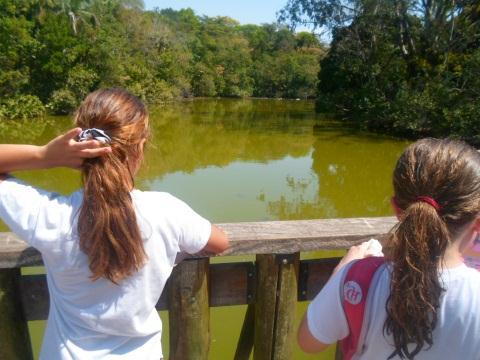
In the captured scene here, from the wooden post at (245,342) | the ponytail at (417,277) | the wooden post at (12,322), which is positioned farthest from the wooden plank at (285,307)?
the wooden post at (12,322)

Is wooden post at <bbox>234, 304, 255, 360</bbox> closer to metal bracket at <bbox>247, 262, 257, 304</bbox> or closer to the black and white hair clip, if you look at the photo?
metal bracket at <bbox>247, 262, 257, 304</bbox>

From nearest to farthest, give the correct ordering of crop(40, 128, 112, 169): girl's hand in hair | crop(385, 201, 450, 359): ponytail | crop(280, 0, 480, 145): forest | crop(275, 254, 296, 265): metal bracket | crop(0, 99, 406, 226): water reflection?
crop(385, 201, 450, 359): ponytail, crop(40, 128, 112, 169): girl's hand in hair, crop(275, 254, 296, 265): metal bracket, crop(0, 99, 406, 226): water reflection, crop(280, 0, 480, 145): forest

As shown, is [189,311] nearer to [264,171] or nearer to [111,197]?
[111,197]

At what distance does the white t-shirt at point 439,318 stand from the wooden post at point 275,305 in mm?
429

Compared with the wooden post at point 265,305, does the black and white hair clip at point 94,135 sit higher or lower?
higher

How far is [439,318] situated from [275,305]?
26.3 inches

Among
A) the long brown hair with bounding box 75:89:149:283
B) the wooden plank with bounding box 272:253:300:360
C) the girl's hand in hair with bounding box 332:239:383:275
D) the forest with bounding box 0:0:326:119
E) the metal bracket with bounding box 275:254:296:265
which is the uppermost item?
the forest with bounding box 0:0:326:119

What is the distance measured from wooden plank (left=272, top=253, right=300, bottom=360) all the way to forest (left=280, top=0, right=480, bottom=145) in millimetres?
13400

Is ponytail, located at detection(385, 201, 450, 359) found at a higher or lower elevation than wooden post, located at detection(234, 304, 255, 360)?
higher

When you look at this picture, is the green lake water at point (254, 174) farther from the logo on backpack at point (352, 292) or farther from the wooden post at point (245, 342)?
the logo on backpack at point (352, 292)

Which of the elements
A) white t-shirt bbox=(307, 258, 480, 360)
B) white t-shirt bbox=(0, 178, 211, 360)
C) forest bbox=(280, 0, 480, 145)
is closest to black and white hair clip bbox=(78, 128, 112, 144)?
white t-shirt bbox=(0, 178, 211, 360)

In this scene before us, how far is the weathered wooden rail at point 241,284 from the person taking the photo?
4.65ft

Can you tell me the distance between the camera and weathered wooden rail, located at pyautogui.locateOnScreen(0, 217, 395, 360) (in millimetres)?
1416

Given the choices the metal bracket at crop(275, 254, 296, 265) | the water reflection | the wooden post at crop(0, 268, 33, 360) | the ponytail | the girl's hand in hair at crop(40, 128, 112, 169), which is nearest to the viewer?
the ponytail
